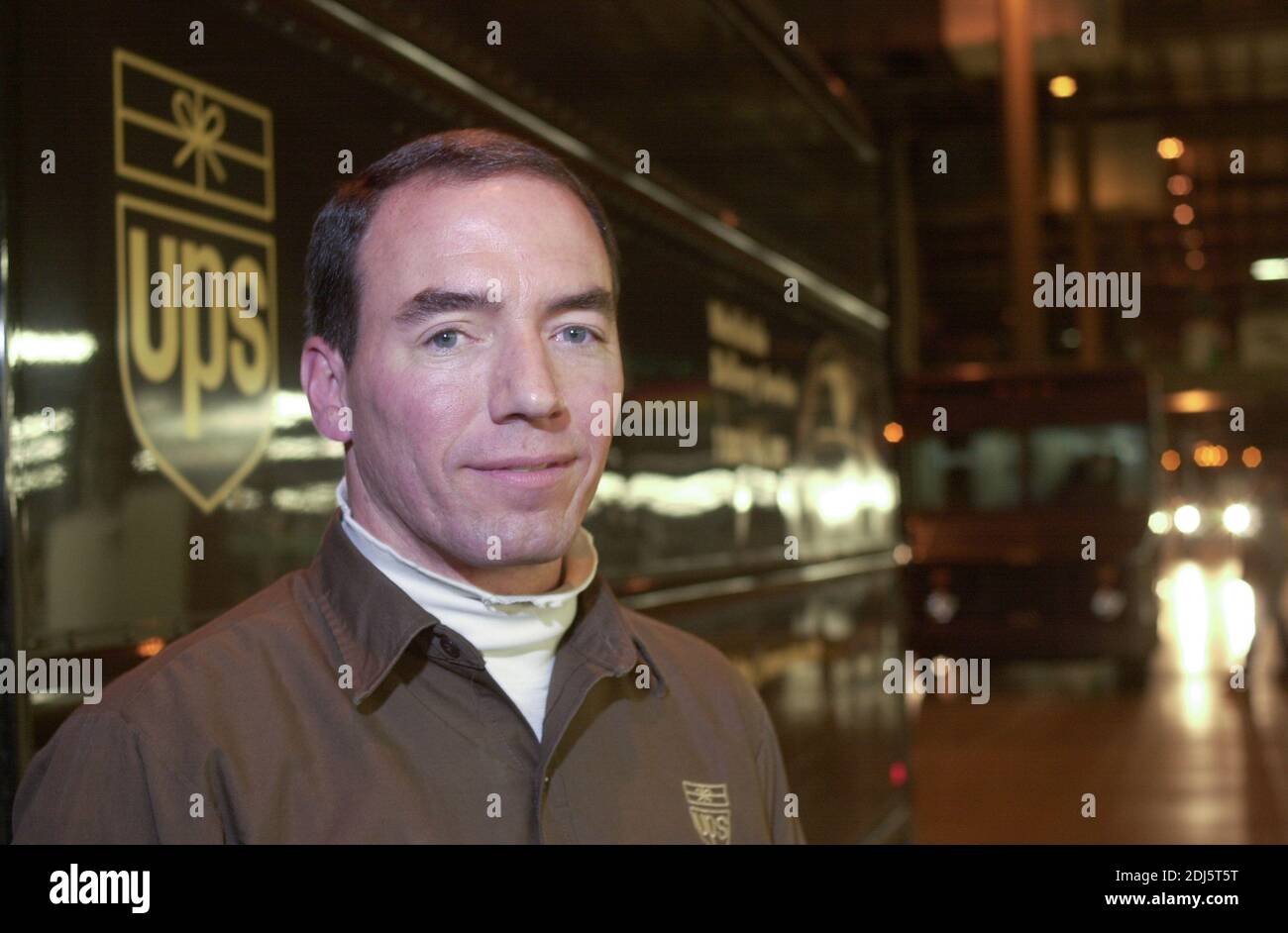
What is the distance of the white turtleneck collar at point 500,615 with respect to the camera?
146 cm

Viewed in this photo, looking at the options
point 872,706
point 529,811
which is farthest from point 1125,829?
Result: point 529,811

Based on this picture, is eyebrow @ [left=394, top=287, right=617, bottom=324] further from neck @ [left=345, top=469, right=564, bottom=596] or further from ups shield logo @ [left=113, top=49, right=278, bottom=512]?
ups shield logo @ [left=113, top=49, right=278, bottom=512]

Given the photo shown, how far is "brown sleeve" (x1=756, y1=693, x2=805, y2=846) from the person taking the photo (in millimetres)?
1812

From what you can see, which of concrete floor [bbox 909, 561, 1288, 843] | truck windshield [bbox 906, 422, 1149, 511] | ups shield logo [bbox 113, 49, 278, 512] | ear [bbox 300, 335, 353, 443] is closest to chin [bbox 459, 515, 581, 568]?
ear [bbox 300, 335, 353, 443]

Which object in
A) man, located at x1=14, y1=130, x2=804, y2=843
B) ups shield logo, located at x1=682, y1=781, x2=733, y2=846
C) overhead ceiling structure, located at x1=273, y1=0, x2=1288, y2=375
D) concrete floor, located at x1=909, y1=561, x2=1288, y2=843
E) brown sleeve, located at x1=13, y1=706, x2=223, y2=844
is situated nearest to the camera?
brown sleeve, located at x1=13, y1=706, x2=223, y2=844

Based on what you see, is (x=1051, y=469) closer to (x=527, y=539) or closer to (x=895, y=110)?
(x=895, y=110)

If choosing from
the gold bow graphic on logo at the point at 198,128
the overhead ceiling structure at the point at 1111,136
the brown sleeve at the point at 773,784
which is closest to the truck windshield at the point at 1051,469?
the overhead ceiling structure at the point at 1111,136

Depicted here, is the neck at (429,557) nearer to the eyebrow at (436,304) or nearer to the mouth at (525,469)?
the mouth at (525,469)

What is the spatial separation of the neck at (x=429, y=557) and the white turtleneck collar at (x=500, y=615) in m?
0.01

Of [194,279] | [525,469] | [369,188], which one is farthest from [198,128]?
[525,469]

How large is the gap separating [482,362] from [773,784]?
0.71 metres

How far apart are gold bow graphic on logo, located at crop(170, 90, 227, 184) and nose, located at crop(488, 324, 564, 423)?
549mm
